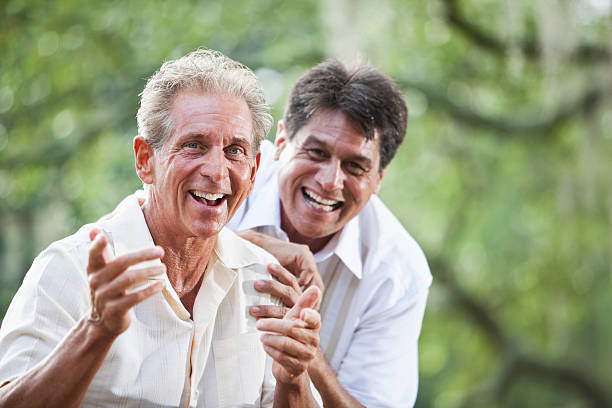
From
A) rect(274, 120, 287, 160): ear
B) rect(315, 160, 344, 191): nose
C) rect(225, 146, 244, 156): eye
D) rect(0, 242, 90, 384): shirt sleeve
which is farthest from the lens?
rect(274, 120, 287, 160): ear

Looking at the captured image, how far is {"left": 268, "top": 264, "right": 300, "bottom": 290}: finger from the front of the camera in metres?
2.25

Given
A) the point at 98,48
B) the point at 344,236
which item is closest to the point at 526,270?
the point at 98,48

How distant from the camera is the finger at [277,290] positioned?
7.18 ft

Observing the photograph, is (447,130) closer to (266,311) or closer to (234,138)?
(266,311)

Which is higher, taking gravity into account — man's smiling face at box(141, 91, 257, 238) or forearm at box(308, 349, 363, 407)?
man's smiling face at box(141, 91, 257, 238)

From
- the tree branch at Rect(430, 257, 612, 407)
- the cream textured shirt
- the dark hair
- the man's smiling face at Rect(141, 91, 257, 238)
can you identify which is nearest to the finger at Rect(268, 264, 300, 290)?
the cream textured shirt

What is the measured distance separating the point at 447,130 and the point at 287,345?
6719 mm

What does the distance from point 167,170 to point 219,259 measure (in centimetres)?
34

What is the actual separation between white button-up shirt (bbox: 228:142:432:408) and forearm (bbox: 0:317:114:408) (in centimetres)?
120

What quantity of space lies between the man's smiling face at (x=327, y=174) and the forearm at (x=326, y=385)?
0.51m

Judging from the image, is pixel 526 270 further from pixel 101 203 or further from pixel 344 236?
pixel 344 236

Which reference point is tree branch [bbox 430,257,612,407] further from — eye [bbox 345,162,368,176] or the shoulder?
eye [bbox 345,162,368,176]

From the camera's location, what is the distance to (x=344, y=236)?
2828 millimetres

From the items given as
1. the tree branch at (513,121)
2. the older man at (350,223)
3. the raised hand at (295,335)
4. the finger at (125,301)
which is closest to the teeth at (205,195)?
the raised hand at (295,335)
